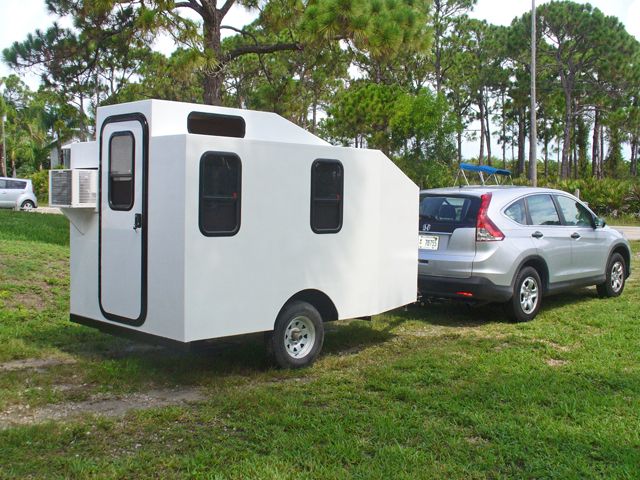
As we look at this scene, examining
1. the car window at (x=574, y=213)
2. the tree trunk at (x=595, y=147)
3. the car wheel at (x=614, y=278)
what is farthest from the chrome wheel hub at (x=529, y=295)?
the tree trunk at (x=595, y=147)

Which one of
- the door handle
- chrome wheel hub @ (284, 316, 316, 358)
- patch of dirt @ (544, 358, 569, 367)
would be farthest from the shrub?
patch of dirt @ (544, 358, 569, 367)

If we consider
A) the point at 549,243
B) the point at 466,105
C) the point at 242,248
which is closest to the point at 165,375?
the point at 242,248

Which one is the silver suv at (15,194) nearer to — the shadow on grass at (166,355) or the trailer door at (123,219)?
the shadow on grass at (166,355)

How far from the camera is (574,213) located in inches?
358

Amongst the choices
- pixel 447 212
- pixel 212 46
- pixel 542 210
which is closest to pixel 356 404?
pixel 447 212

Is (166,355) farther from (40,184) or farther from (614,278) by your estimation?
(40,184)

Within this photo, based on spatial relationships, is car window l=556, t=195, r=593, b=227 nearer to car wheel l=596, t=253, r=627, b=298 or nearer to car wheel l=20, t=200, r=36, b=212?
car wheel l=596, t=253, r=627, b=298

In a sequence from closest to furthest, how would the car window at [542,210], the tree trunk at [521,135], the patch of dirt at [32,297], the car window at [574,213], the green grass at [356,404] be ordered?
the green grass at [356,404]
the patch of dirt at [32,297]
the car window at [542,210]
the car window at [574,213]
the tree trunk at [521,135]

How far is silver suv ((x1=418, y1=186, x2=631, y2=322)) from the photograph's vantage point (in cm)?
762

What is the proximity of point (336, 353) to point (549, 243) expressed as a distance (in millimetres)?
3334

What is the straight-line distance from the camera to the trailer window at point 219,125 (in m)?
5.98

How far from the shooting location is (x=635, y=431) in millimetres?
4367

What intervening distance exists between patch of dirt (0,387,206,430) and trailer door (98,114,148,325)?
64 cm

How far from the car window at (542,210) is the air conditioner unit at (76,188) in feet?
16.9
